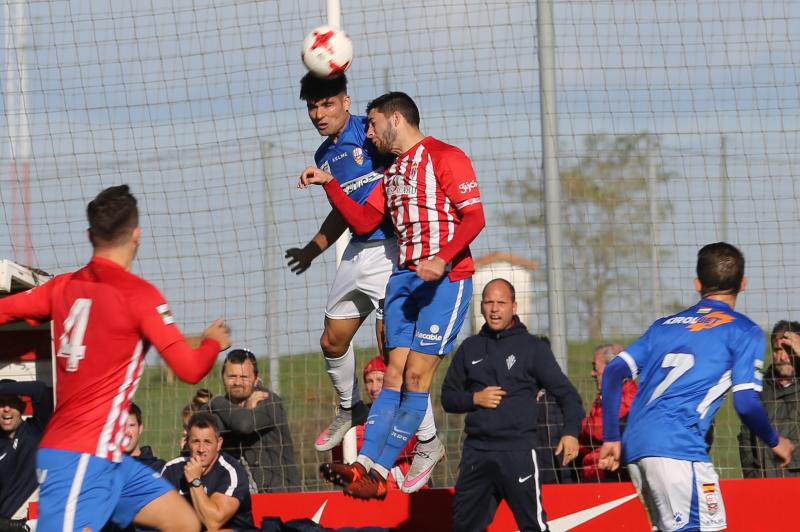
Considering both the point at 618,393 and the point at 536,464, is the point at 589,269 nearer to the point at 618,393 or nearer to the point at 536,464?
the point at 536,464

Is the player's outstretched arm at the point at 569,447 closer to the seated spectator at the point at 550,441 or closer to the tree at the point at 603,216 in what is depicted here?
the seated spectator at the point at 550,441

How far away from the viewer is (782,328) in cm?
947

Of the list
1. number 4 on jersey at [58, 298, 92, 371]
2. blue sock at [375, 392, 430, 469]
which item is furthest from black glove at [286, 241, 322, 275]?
number 4 on jersey at [58, 298, 92, 371]

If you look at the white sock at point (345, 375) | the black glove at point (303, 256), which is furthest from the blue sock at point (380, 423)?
the black glove at point (303, 256)

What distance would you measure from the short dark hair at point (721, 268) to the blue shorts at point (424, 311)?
1.30m

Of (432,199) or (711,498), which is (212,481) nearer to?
(432,199)

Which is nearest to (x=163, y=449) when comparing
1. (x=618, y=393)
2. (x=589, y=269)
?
(x=589, y=269)

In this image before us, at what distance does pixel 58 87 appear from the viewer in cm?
1013

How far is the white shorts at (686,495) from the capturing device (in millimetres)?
6176

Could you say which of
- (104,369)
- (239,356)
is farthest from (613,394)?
(239,356)

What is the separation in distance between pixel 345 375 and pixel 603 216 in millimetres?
3906

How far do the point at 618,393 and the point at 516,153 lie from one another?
3658 millimetres

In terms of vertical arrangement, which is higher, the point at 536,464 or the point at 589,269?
the point at 589,269

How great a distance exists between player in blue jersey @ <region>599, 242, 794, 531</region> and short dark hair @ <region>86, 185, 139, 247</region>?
2614mm
